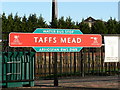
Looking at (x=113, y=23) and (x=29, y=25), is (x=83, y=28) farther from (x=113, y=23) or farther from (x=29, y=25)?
(x=29, y=25)

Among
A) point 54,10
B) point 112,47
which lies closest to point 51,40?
point 54,10

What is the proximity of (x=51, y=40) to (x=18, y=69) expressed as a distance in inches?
60.0

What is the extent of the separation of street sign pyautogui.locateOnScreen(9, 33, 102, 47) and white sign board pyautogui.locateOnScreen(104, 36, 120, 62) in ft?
1.54

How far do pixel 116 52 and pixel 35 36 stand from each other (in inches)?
125

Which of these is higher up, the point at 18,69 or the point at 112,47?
the point at 112,47

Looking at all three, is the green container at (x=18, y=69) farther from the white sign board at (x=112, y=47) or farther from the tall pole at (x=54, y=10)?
the white sign board at (x=112, y=47)

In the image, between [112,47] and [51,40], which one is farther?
[112,47]

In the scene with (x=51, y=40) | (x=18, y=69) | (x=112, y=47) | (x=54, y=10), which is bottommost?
(x=18, y=69)

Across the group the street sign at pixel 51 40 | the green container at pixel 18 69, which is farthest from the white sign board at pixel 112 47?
the green container at pixel 18 69

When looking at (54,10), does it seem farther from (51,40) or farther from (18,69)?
(18,69)

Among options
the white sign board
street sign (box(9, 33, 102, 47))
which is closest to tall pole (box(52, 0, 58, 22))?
street sign (box(9, 33, 102, 47))

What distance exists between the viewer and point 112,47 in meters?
10.1

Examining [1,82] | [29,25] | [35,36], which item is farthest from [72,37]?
[29,25]

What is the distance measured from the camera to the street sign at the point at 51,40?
29.7ft
